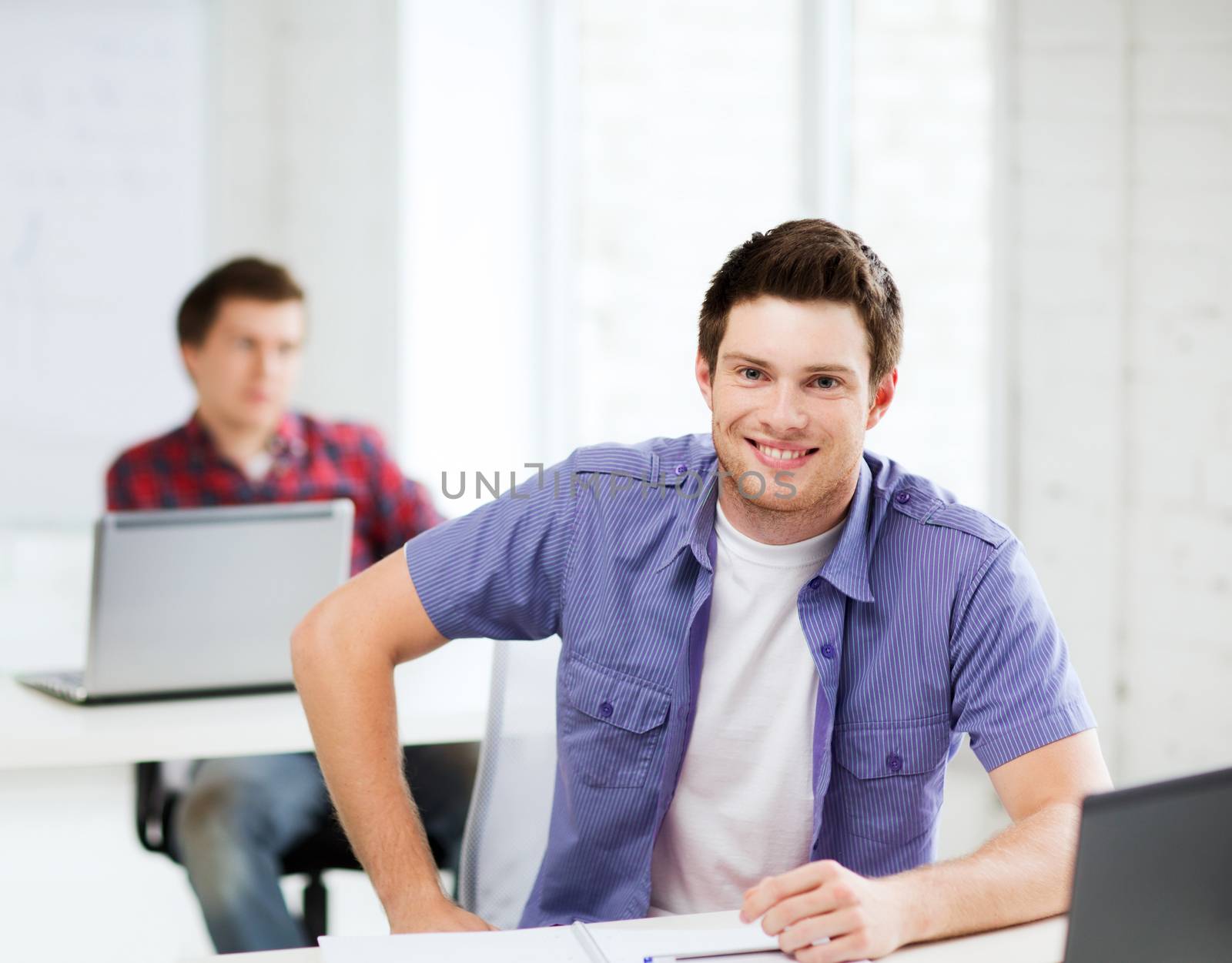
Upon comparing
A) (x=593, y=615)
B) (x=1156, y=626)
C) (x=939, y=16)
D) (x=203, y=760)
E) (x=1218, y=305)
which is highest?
(x=939, y=16)

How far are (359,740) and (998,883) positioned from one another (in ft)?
2.12

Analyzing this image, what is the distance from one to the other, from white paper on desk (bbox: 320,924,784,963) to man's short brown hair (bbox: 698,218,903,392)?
0.60 m

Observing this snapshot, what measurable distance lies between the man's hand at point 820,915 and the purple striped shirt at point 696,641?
296mm

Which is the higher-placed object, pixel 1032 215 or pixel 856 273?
pixel 1032 215

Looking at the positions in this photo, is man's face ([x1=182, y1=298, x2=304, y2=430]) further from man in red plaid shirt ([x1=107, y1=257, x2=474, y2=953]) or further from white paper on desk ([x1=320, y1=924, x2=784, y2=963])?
white paper on desk ([x1=320, y1=924, x2=784, y2=963])

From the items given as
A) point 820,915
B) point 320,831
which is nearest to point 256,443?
point 320,831

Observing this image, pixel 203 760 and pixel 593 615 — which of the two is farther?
pixel 203 760

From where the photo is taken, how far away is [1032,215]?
2412 millimetres

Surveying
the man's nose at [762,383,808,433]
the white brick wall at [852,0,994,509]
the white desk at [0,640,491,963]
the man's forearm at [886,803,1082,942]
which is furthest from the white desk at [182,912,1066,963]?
the white brick wall at [852,0,994,509]

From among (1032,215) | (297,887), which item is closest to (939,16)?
(1032,215)

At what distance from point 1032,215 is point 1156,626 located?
2.45 feet

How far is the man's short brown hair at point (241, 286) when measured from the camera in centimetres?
275

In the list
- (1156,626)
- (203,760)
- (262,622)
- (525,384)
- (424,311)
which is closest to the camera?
(262,622)

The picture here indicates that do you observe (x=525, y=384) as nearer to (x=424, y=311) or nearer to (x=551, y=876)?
(x=424, y=311)
